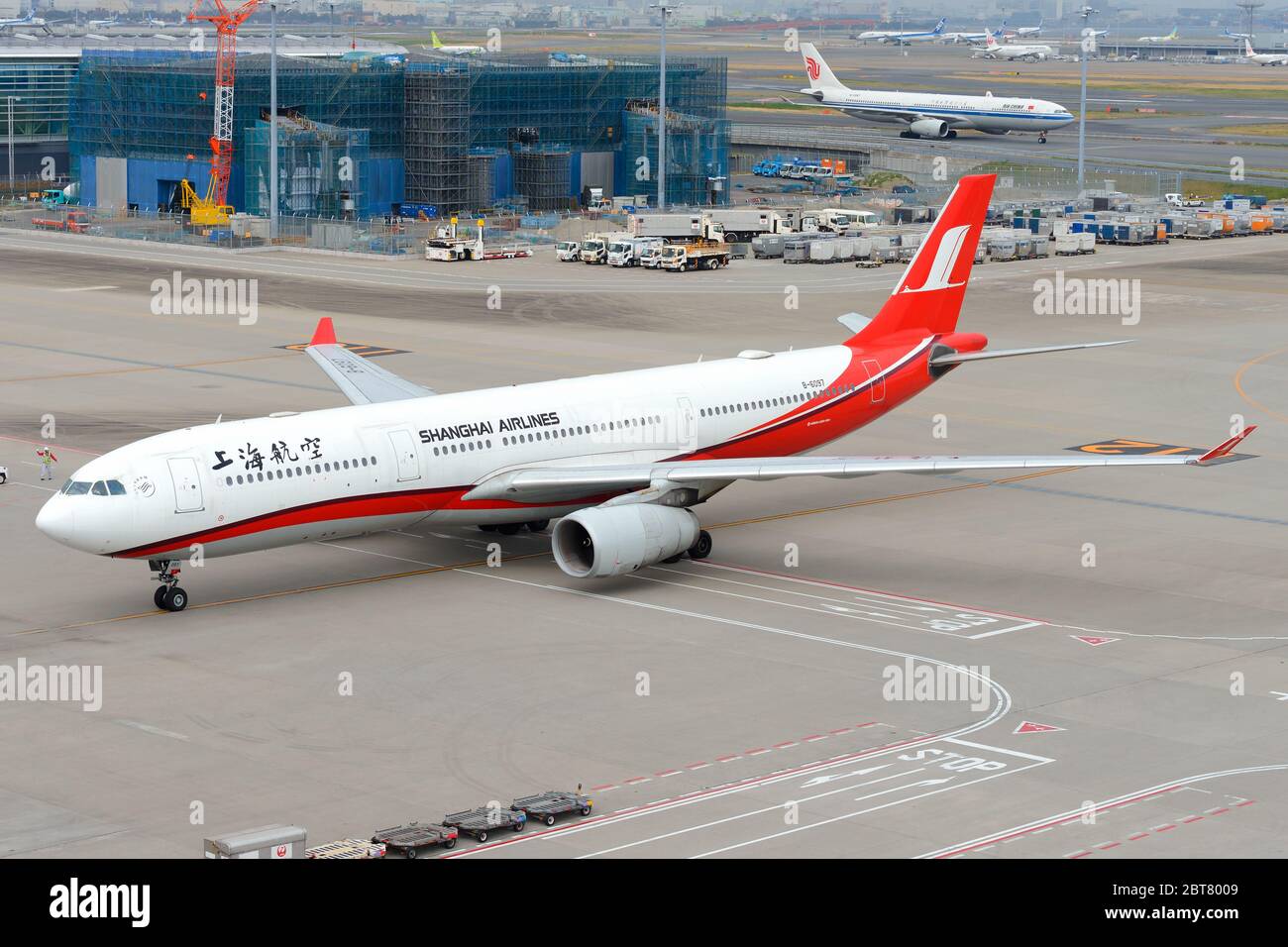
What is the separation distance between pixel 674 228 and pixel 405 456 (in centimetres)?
8355

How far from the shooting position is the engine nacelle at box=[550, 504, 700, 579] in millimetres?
43031

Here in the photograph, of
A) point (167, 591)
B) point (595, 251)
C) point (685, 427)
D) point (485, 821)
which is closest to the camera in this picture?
point (485, 821)

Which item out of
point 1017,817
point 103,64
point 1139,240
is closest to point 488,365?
point 1017,817

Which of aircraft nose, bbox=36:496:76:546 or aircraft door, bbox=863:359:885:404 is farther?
aircraft door, bbox=863:359:885:404

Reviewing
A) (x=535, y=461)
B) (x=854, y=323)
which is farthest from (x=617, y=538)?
(x=854, y=323)

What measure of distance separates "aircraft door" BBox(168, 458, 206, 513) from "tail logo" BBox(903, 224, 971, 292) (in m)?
24.0

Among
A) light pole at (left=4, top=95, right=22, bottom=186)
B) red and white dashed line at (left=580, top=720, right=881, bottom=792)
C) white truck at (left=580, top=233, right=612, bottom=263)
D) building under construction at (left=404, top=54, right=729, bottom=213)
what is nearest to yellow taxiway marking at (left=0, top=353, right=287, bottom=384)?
white truck at (left=580, top=233, right=612, bottom=263)

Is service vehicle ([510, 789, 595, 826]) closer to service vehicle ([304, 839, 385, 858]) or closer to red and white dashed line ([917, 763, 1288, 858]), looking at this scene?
service vehicle ([304, 839, 385, 858])

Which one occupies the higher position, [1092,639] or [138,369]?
[138,369]

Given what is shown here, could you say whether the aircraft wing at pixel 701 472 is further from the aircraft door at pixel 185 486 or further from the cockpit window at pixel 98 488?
the cockpit window at pixel 98 488

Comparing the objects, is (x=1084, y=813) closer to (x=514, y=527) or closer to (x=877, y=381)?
(x=514, y=527)

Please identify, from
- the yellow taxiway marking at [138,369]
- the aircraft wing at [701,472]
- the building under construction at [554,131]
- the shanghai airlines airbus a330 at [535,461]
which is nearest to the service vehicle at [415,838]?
the shanghai airlines airbus a330 at [535,461]

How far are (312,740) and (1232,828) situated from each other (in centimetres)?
1612

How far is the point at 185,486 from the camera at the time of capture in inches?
1591
